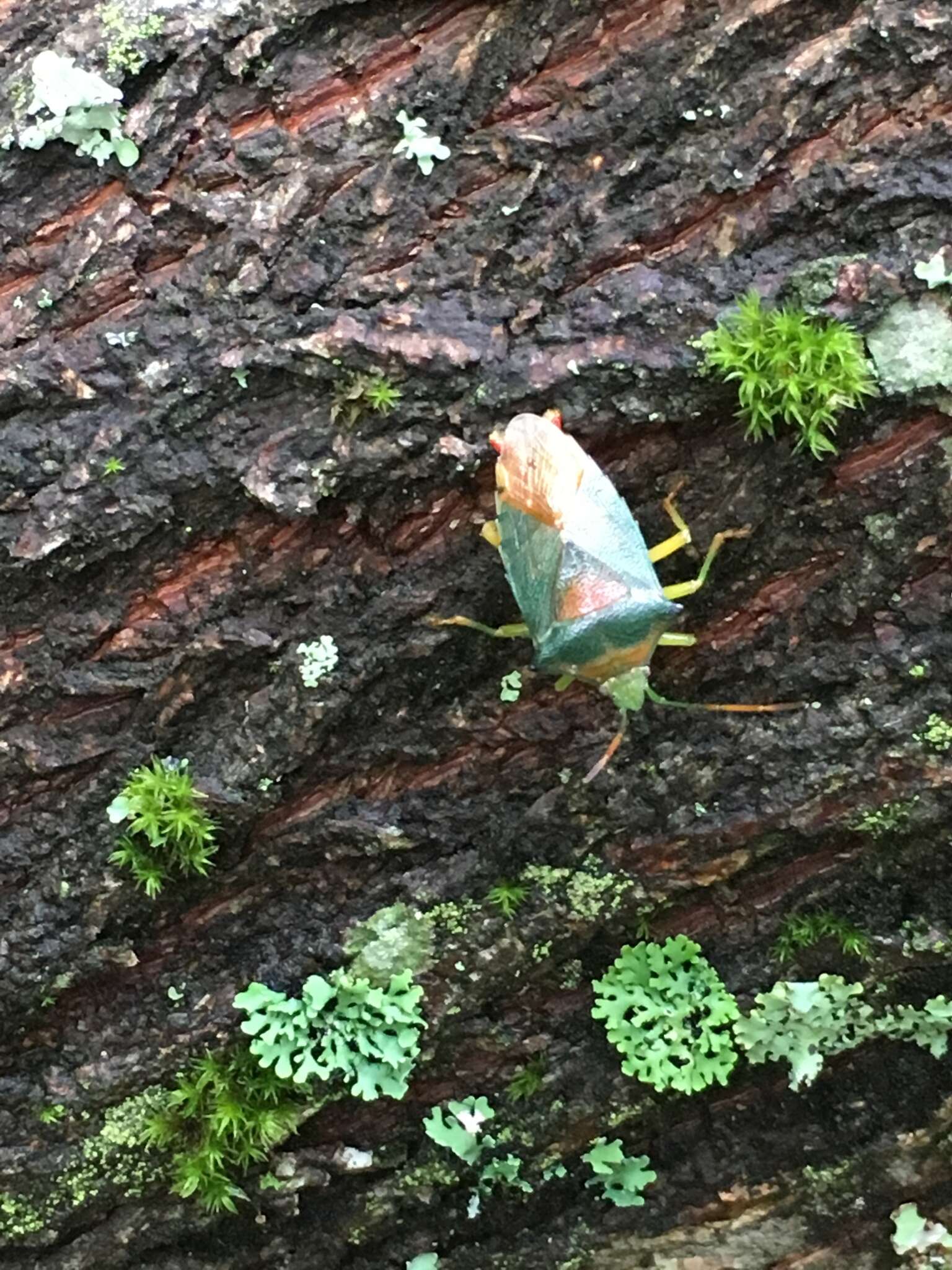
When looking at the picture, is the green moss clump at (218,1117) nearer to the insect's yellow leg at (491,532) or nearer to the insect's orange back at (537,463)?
the insect's yellow leg at (491,532)

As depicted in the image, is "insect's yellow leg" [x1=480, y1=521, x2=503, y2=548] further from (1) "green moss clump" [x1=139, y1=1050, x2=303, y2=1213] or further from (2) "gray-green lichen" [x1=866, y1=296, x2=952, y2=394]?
(1) "green moss clump" [x1=139, y1=1050, x2=303, y2=1213]

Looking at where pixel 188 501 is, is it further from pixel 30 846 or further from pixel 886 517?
pixel 886 517

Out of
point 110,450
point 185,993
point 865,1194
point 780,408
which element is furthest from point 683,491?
point 865,1194

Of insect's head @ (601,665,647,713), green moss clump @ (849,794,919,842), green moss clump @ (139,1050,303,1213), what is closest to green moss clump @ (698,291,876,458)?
insect's head @ (601,665,647,713)

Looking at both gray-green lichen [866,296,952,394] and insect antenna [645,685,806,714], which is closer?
gray-green lichen [866,296,952,394]

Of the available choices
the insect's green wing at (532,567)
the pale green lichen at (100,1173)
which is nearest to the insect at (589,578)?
the insect's green wing at (532,567)

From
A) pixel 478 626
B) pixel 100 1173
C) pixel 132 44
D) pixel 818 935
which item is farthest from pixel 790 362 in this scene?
pixel 100 1173

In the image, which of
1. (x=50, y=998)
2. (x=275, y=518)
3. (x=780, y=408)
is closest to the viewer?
(x=780, y=408)

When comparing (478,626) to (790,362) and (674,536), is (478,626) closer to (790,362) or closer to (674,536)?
(674,536)
